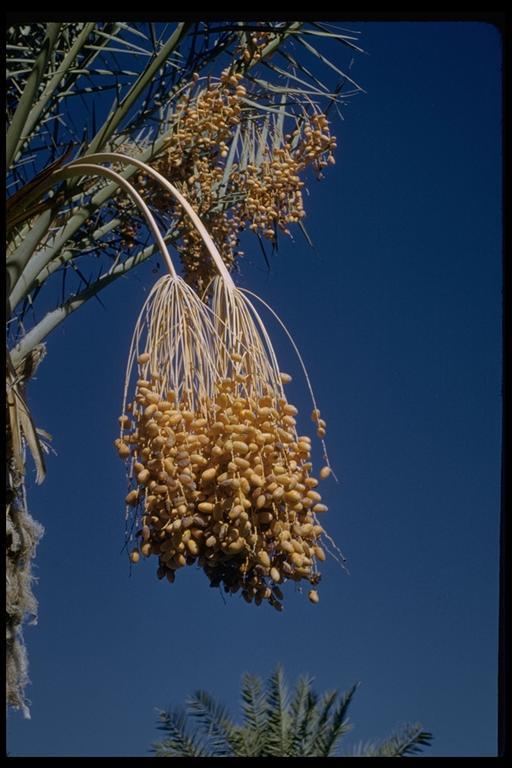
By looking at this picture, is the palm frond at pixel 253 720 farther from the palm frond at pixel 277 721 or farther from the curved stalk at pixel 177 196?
the curved stalk at pixel 177 196

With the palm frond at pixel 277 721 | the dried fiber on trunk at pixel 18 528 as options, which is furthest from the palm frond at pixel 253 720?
the dried fiber on trunk at pixel 18 528

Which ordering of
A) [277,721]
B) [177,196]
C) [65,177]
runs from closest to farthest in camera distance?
[177,196] → [65,177] → [277,721]

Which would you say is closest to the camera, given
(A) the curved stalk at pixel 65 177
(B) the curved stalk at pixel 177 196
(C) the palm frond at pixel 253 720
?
(B) the curved stalk at pixel 177 196

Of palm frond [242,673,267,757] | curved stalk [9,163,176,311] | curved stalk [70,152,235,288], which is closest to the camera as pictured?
curved stalk [70,152,235,288]

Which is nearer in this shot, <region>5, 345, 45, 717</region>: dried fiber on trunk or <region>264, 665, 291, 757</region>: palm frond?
<region>5, 345, 45, 717</region>: dried fiber on trunk

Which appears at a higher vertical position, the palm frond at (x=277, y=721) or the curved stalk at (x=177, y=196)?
the curved stalk at (x=177, y=196)

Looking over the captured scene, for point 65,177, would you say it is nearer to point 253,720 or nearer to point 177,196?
point 177,196

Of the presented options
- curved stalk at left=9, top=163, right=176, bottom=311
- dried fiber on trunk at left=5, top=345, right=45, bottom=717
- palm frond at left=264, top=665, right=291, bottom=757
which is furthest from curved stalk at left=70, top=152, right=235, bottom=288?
palm frond at left=264, top=665, right=291, bottom=757

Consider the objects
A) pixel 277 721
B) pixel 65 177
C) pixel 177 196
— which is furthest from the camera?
pixel 277 721

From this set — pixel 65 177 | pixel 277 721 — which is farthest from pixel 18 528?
pixel 277 721

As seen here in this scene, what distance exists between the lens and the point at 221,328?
2.08 metres

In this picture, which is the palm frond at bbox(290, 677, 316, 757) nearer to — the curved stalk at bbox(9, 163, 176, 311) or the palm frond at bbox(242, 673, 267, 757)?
the palm frond at bbox(242, 673, 267, 757)
